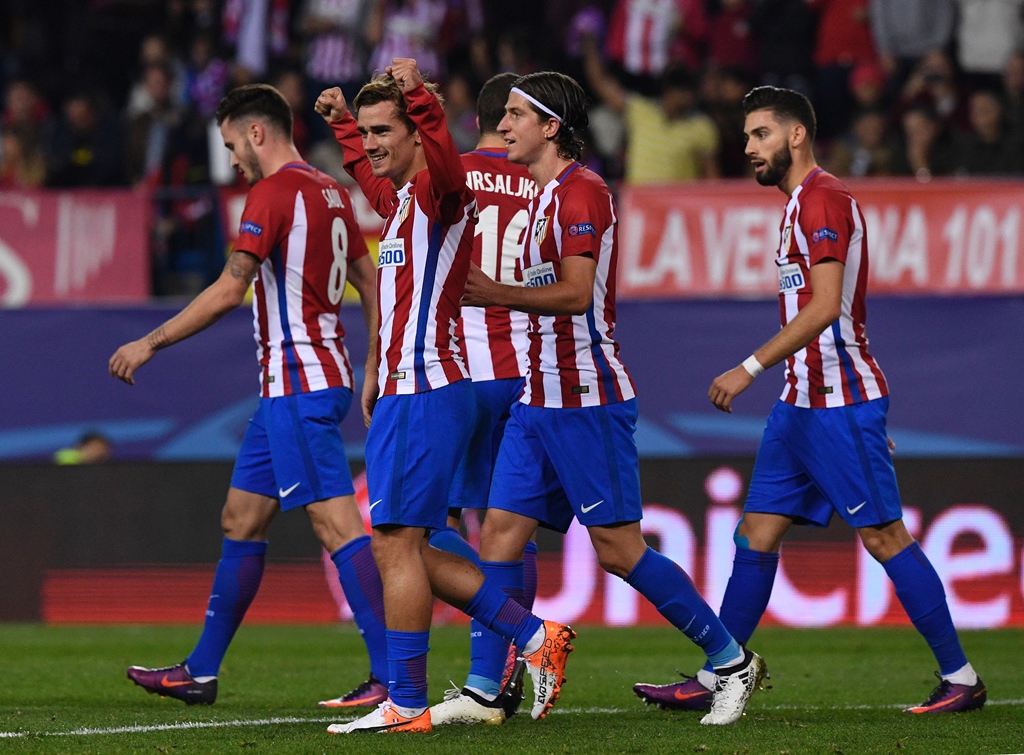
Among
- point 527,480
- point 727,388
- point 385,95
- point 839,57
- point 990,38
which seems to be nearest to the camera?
point 385,95

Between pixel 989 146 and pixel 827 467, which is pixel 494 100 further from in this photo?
pixel 989 146

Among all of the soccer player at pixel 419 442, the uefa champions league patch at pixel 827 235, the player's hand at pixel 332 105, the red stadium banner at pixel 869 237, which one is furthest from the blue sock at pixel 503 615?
the red stadium banner at pixel 869 237

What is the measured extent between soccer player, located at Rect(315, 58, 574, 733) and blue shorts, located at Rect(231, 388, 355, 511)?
953 mm

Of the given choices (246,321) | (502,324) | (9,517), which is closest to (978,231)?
(246,321)

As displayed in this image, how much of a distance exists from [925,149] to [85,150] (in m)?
7.43

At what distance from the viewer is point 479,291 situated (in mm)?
5164

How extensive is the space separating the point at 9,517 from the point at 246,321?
2300 mm


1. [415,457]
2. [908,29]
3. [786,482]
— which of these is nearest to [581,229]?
[415,457]

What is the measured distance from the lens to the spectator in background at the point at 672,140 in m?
13.2

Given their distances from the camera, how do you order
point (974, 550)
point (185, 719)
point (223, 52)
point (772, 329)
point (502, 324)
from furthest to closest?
point (223, 52), point (772, 329), point (974, 550), point (502, 324), point (185, 719)

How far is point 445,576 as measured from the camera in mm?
5383

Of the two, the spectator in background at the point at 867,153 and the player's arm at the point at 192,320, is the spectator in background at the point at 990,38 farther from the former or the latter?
the player's arm at the point at 192,320

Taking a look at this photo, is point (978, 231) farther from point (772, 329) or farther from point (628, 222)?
point (628, 222)

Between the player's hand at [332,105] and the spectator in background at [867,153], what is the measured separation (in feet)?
23.3
